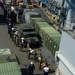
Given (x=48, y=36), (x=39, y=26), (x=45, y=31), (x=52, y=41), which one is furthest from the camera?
(x=39, y=26)

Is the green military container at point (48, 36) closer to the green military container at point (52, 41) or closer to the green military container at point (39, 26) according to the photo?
the green military container at point (52, 41)

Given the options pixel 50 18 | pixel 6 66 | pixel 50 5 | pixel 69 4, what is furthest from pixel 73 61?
pixel 50 5

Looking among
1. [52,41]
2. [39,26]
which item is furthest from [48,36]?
[39,26]

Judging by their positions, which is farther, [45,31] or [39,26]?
[39,26]

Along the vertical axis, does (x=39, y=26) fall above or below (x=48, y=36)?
below

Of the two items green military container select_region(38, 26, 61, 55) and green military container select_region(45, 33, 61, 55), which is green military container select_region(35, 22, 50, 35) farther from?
green military container select_region(45, 33, 61, 55)

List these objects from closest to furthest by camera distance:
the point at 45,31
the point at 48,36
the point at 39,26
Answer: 1. the point at 48,36
2. the point at 45,31
3. the point at 39,26

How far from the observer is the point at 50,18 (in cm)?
3753

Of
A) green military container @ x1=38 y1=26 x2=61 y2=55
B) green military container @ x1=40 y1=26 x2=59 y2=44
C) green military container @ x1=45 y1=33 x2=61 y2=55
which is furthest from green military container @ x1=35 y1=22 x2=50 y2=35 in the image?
green military container @ x1=45 y1=33 x2=61 y2=55

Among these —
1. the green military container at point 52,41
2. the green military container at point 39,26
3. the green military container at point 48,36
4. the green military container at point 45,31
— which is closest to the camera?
the green military container at point 52,41

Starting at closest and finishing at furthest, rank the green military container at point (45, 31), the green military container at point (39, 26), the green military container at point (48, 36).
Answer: the green military container at point (48, 36) → the green military container at point (45, 31) → the green military container at point (39, 26)

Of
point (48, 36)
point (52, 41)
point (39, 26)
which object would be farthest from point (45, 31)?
point (52, 41)

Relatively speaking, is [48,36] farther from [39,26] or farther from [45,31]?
[39,26]

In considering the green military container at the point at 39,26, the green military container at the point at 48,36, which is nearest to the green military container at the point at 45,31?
the green military container at the point at 48,36
